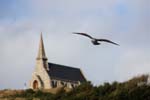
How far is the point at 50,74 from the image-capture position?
135250 mm

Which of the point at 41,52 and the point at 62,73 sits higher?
the point at 41,52

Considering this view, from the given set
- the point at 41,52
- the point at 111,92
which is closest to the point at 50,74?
the point at 41,52

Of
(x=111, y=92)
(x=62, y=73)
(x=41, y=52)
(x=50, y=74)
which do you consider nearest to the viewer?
(x=111, y=92)

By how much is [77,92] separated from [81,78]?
3594 inches

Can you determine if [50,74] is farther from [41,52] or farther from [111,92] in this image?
[111,92]

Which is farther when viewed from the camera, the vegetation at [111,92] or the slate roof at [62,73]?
the slate roof at [62,73]

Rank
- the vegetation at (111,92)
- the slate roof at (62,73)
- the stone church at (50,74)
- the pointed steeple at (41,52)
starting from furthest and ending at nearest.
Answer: the pointed steeple at (41,52) → the slate roof at (62,73) → the stone church at (50,74) → the vegetation at (111,92)

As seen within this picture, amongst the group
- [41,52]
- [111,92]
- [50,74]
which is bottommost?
[111,92]

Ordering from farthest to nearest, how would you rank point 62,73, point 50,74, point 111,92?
point 50,74, point 62,73, point 111,92

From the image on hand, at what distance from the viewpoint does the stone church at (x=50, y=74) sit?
133 m

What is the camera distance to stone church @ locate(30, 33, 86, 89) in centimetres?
13300

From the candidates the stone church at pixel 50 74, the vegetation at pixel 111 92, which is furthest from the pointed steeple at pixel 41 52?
the vegetation at pixel 111 92

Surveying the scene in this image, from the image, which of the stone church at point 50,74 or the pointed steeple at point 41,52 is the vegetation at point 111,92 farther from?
the pointed steeple at point 41,52

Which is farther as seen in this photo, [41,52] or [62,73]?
[41,52]
